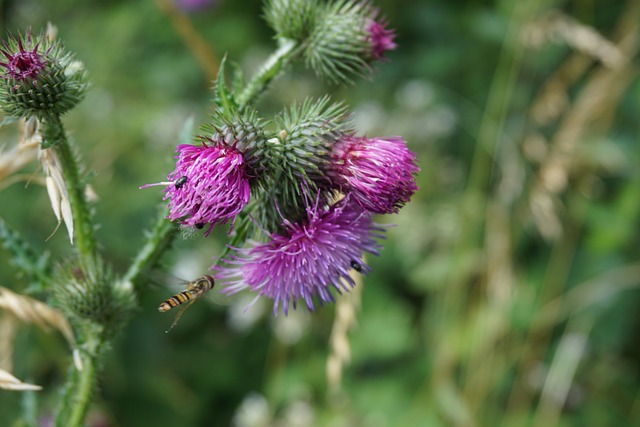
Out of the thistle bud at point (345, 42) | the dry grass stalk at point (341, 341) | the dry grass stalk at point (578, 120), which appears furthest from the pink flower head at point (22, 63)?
the dry grass stalk at point (578, 120)

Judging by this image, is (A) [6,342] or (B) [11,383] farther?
(A) [6,342]

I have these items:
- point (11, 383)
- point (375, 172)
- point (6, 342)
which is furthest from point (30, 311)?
point (375, 172)

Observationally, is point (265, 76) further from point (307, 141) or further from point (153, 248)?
point (153, 248)

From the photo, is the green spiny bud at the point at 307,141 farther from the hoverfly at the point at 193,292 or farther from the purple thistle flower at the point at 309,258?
the hoverfly at the point at 193,292

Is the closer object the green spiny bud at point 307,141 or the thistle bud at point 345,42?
the green spiny bud at point 307,141

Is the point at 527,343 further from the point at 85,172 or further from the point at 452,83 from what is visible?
the point at 85,172

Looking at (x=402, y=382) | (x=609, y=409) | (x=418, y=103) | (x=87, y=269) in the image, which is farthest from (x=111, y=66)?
(x=609, y=409)

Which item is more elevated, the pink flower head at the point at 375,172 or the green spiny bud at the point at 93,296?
the pink flower head at the point at 375,172
